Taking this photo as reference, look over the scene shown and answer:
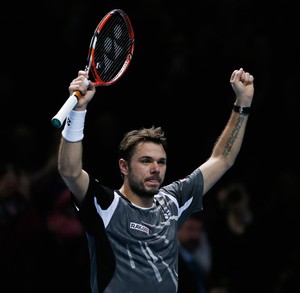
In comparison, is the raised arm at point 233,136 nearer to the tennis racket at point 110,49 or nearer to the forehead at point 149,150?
the forehead at point 149,150

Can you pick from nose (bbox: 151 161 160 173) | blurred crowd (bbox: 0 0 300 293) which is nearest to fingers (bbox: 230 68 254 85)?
nose (bbox: 151 161 160 173)

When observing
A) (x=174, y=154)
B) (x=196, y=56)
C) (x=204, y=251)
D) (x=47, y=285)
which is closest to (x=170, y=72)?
(x=196, y=56)

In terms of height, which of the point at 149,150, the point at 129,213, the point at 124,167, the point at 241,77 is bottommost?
the point at 129,213

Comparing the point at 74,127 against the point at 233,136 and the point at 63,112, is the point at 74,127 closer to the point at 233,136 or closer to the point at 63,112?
the point at 63,112

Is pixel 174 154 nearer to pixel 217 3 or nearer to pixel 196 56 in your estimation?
pixel 196 56

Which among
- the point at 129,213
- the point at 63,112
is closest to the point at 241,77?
the point at 129,213

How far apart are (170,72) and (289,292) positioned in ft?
14.4

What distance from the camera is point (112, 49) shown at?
23.2 feet

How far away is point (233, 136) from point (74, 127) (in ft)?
5.44

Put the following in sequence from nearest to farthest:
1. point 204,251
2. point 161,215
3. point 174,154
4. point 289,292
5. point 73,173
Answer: point 73,173 < point 161,215 < point 289,292 < point 204,251 < point 174,154

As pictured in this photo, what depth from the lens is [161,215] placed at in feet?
22.4

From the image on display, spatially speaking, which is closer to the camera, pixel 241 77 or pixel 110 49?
pixel 110 49

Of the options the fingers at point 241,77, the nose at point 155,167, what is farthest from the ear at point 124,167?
the fingers at point 241,77

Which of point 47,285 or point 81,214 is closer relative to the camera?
point 81,214
